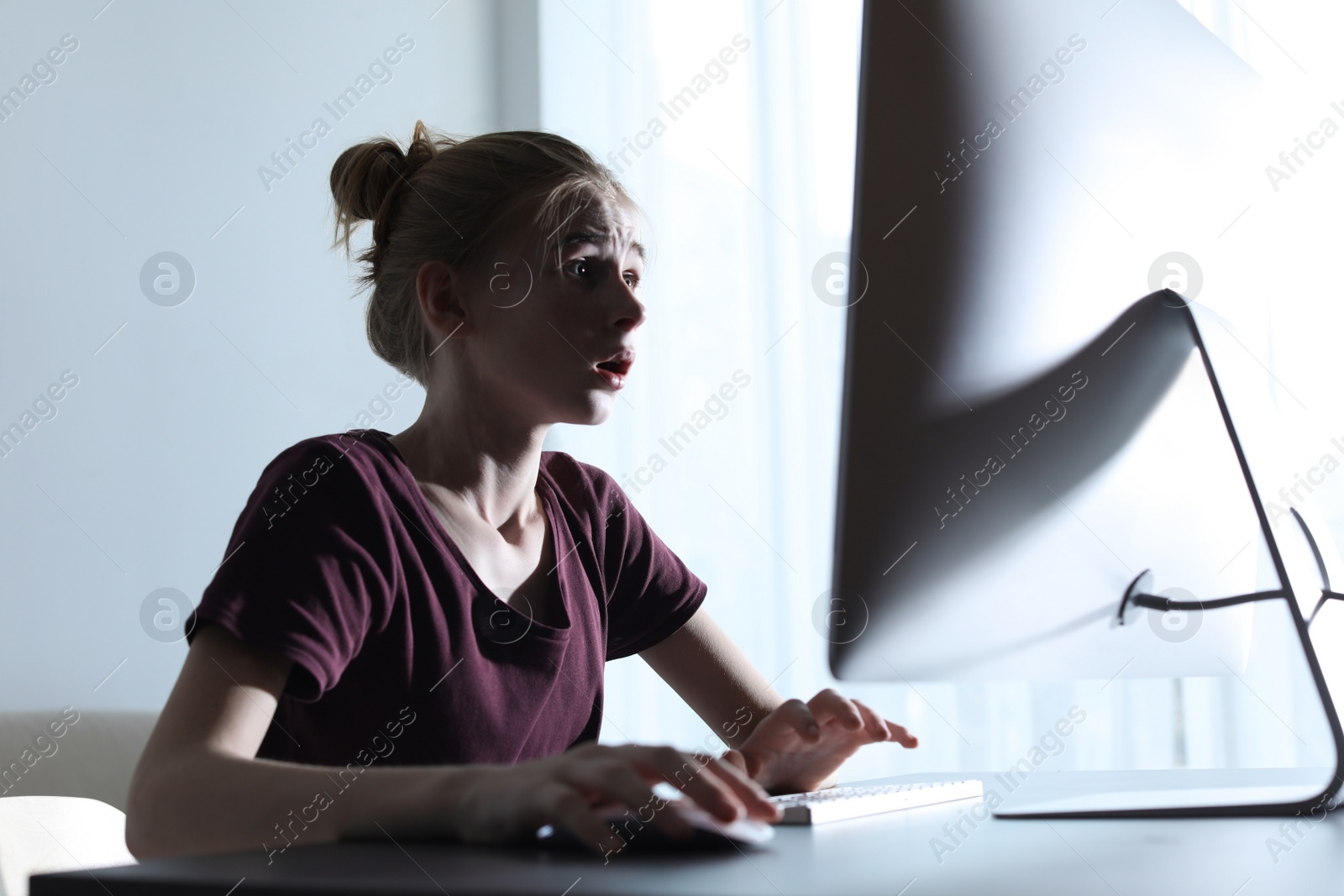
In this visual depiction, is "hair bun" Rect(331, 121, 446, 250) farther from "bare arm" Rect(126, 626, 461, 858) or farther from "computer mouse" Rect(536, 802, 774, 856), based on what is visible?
"computer mouse" Rect(536, 802, 774, 856)

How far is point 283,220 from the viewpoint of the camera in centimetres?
236

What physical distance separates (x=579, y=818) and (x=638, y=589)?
2.51 feet

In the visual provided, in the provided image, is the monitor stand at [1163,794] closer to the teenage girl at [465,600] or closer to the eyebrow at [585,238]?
the teenage girl at [465,600]

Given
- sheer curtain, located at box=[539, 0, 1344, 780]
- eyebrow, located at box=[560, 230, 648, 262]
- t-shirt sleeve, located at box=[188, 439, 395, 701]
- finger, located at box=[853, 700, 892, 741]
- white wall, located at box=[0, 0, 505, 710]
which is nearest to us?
t-shirt sleeve, located at box=[188, 439, 395, 701]

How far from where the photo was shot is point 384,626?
2.96 feet

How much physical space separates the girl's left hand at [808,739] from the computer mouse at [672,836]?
0.36m

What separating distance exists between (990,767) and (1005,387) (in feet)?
5.56

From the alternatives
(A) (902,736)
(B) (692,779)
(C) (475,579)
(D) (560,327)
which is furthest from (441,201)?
(B) (692,779)

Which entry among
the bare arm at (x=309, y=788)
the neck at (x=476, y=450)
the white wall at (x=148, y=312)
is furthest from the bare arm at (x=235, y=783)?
the white wall at (x=148, y=312)

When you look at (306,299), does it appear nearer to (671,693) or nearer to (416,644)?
(671,693)

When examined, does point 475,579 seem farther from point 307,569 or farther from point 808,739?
point 808,739

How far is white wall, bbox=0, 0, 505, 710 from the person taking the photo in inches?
73.6

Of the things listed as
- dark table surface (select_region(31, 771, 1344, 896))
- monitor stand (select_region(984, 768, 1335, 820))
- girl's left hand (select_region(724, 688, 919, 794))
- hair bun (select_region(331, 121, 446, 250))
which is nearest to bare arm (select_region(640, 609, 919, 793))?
girl's left hand (select_region(724, 688, 919, 794))

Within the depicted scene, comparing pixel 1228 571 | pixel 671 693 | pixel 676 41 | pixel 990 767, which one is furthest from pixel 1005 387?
pixel 676 41
